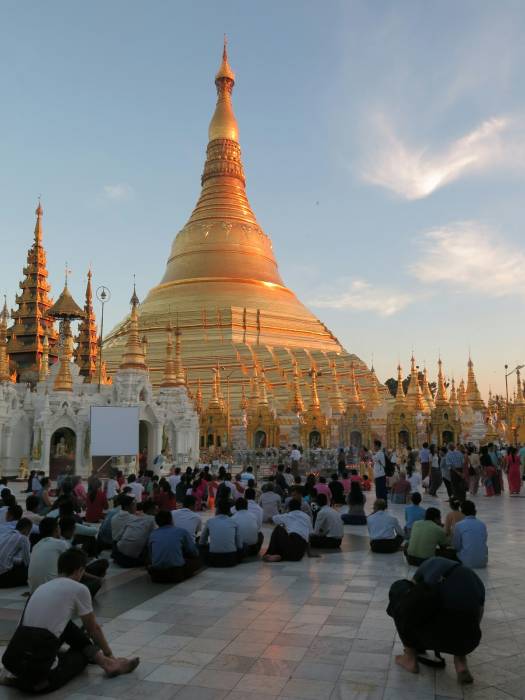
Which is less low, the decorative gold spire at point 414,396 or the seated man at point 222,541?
the decorative gold spire at point 414,396

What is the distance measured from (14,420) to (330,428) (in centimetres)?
1909

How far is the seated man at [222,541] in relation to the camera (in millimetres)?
9344

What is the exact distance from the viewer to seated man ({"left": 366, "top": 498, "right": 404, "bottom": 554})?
10.2 m

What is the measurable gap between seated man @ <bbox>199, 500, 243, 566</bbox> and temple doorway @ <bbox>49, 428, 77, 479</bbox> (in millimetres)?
17551

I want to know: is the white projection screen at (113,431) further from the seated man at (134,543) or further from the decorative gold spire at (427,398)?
the decorative gold spire at (427,398)

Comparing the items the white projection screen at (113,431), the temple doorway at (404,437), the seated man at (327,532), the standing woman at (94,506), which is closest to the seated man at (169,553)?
the seated man at (327,532)

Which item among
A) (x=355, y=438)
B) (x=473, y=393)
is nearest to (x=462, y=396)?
(x=473, y=393)

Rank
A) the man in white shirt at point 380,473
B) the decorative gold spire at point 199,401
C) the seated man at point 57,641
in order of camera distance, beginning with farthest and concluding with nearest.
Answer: the decorative gold spire at point 199,401
the man in white shirt at point 380,473
the seated man at point 57,641

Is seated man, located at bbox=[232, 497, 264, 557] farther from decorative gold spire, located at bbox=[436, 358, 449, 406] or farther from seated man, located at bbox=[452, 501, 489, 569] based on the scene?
decorative gold spire, located at bbox=[436, 358, 449, 406]

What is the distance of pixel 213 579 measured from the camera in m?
8.60

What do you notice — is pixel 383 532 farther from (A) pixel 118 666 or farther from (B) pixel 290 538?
(A) pixel 118 666

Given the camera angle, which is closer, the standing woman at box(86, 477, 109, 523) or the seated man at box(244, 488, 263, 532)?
the seated man at box(244, 488, 263, 532)

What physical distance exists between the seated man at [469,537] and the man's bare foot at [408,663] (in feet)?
11.1

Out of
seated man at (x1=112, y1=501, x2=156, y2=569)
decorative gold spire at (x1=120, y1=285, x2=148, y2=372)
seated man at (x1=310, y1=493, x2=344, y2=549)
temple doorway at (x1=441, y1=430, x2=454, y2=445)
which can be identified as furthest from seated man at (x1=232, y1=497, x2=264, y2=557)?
temple doorway at (x1=441, y1=430, x2=454, y2=445)
